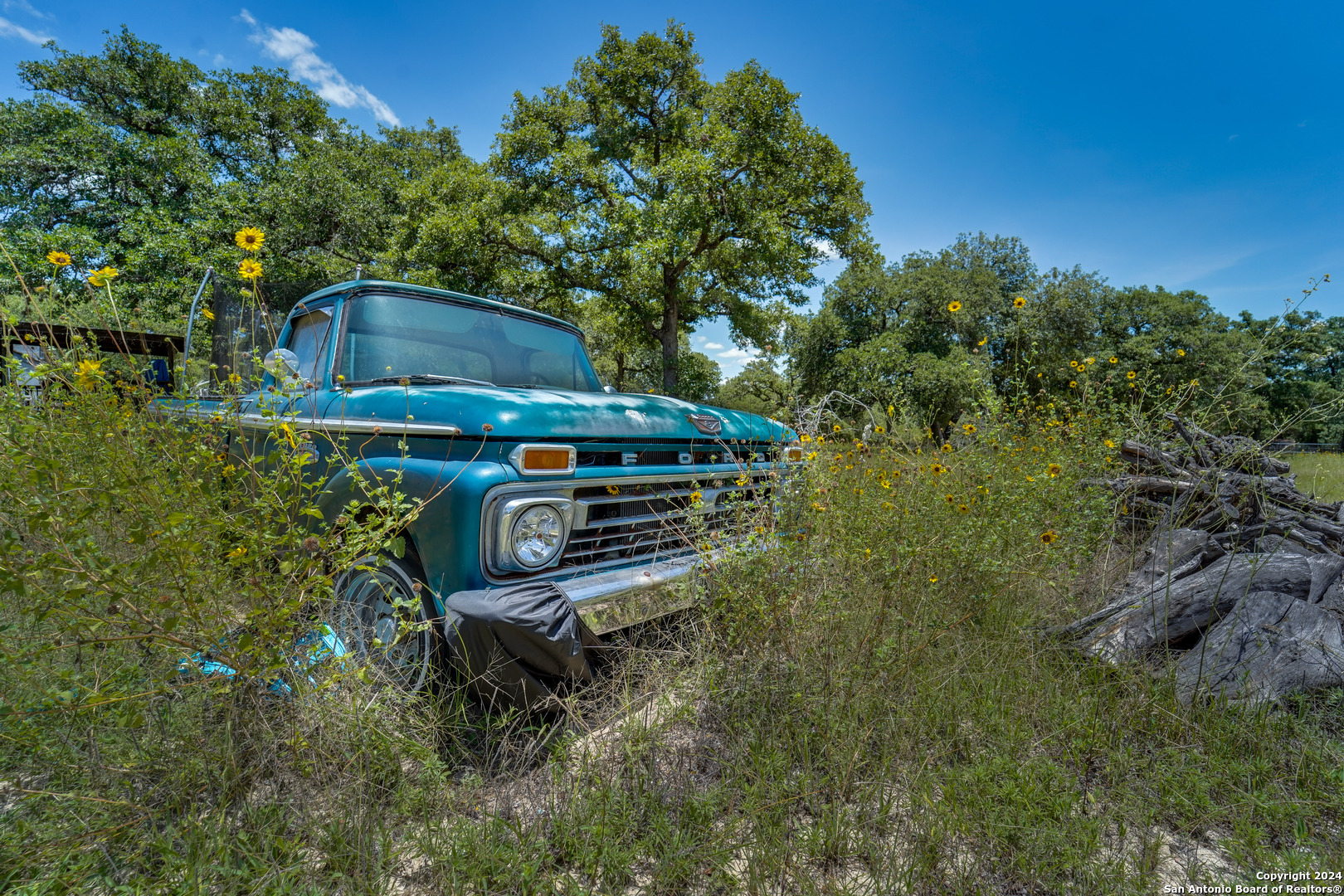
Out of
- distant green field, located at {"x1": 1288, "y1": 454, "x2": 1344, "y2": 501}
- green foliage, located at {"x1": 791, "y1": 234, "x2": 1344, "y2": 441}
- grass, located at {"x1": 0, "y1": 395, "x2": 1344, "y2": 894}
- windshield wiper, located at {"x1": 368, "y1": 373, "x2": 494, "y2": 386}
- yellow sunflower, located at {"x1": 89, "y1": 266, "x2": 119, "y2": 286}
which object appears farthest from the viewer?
green foliage, located at {"x1": 791, "y1": 234, "x2": 1344, "y2": 441}

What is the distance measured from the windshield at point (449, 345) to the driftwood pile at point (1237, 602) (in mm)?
3266

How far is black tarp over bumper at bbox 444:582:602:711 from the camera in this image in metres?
1.94

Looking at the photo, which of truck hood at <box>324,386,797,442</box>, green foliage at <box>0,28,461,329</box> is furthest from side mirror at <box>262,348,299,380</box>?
green foliage at <box>0,28,461,329</box>

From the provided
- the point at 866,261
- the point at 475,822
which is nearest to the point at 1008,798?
the point at 475,822

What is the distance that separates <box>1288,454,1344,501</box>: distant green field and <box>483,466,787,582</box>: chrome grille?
6.55 m

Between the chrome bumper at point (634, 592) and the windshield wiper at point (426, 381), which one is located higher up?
the windshield wiper at point (426, 381)

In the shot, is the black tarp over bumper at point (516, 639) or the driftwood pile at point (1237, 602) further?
the driftwood pile at point (1237, 602)

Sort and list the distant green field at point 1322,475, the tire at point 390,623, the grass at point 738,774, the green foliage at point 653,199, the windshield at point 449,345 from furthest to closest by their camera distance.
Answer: the green foliage at point 653,199
the distant green field at point 1322,475
the windshield at point 449,345
the tire at point 390,623
the grass at point 738,774

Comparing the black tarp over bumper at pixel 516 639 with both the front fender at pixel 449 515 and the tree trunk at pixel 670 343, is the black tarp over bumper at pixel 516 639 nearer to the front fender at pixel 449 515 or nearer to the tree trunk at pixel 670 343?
the front fender at pixel 449 515

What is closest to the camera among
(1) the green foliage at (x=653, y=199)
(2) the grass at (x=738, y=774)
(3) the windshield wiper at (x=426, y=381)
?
(2) the grass at (x=738, y=774)

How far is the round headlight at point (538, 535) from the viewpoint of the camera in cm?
223

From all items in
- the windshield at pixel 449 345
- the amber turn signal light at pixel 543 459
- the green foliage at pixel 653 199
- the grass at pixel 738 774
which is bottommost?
the grass at pixel 738 774

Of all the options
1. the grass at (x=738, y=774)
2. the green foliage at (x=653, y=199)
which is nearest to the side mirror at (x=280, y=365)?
the grass at (x=738, y=774)

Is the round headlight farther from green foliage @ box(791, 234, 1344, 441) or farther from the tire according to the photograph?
green foliage @ box(791, 234, 1344, 441)
